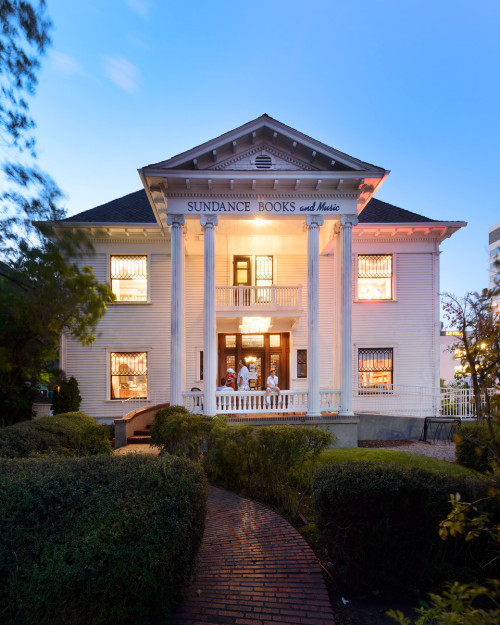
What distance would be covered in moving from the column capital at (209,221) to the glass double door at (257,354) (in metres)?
5.55

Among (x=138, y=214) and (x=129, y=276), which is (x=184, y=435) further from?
(x=138, y=214)

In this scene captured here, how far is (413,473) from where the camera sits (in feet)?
15.5

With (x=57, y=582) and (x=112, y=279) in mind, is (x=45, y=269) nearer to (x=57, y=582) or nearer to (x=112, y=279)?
(x=57, y=582)

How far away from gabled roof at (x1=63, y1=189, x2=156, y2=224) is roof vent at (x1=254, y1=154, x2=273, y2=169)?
5256 millimetres

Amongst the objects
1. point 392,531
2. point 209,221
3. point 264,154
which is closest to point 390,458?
point 392,531

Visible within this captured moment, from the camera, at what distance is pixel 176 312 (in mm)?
12695

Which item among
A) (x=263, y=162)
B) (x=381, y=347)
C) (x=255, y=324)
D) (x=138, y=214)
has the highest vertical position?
(x=263, y=162)

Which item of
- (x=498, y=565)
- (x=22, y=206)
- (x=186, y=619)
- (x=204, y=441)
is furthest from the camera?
(x=204, y=441)

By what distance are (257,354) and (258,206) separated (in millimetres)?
6632

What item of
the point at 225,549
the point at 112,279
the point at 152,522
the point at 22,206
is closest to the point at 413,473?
the point at 225,549

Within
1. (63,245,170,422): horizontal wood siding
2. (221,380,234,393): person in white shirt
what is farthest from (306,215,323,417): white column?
(63,245,170,422): horizontal wood siding

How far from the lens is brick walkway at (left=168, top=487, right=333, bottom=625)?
12.7ft

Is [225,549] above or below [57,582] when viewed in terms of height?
below

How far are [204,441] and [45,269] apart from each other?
195 inches
